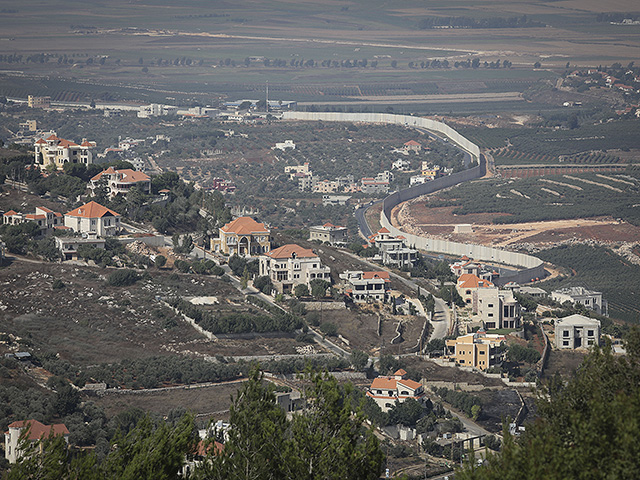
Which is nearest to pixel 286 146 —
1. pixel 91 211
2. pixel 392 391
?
pixel 91 211

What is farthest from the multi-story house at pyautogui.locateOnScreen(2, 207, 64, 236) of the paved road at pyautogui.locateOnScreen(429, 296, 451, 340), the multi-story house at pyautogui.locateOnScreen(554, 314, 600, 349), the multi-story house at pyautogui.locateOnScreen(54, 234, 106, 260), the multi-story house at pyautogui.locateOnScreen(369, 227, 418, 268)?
the multi-story house at pyautogui.locateOnScreen(554, 314, 600, 349)

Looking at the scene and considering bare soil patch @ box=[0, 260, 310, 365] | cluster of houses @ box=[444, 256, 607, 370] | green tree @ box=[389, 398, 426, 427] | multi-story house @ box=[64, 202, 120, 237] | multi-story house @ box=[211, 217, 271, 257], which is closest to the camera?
green tree @ box=[389, 398, 426, 427]

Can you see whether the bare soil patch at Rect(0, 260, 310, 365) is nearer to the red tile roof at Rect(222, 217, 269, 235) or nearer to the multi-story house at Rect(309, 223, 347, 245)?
the red tile roof at Rect(222, 217, 269, 235)

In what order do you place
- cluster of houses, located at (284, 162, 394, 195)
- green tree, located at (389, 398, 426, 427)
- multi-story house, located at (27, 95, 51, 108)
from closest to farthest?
green tree, located at (389, 398, 426, 427)
cluster of houses, located at (284, 162, 394, 195)
multi-story house, located at (27, 95, 51, 108)

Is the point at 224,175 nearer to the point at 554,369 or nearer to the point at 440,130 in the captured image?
the point at 440,130

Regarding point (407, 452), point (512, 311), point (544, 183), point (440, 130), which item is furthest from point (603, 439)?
point (440, 130)

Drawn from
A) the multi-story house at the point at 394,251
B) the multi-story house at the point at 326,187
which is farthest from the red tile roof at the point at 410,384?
the multi-story house at the point at 326,187
